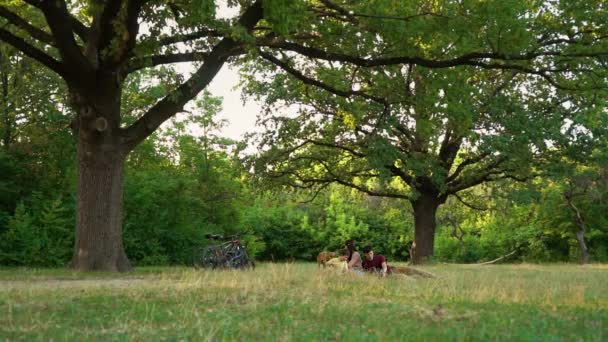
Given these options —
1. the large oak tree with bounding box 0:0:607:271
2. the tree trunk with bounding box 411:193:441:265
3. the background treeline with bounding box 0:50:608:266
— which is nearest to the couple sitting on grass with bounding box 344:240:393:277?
the large oak tree with bounding box 0:0:607:271

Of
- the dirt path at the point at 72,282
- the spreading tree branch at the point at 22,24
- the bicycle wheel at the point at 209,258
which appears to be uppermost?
the spreading tree branch at the point at 22,24

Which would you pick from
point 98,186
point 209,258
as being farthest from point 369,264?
point 98,186

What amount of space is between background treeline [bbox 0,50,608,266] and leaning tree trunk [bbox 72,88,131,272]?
2.60m

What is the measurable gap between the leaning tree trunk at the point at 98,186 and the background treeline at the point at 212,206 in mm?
2600

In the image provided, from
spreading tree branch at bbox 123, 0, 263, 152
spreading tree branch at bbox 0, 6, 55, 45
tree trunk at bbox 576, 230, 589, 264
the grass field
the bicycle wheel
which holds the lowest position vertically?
the grass field

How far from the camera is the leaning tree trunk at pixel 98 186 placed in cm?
1619

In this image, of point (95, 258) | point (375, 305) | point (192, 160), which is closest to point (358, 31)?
point (95, 258)

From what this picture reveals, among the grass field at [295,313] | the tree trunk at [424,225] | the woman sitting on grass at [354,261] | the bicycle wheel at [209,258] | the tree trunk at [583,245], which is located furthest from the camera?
the tree trunk at [583,245]

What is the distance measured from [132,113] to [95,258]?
17.2 metres

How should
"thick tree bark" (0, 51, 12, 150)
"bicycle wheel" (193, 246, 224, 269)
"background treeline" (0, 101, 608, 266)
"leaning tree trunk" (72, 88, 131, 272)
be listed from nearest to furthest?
"leaning tree trunk" (72, 88, 131, 272), "bicycle wheel" (193, 246, 224, 269), "background treeline" (0, 101, 608, 266), "thick tree bark" (0, 51, 12, 150)

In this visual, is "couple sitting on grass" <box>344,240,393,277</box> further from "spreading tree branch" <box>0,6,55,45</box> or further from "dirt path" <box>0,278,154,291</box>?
"spreading tree branch" <box>0,6,55,45</box>

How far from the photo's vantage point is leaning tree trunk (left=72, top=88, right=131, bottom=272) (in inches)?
637

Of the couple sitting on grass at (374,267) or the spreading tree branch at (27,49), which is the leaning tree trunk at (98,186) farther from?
the couple sitting on grass at (374,267)

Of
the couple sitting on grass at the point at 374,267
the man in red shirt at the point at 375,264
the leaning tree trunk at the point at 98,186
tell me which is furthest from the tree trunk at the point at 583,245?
the leaning tree trunk at the point at 98,186
